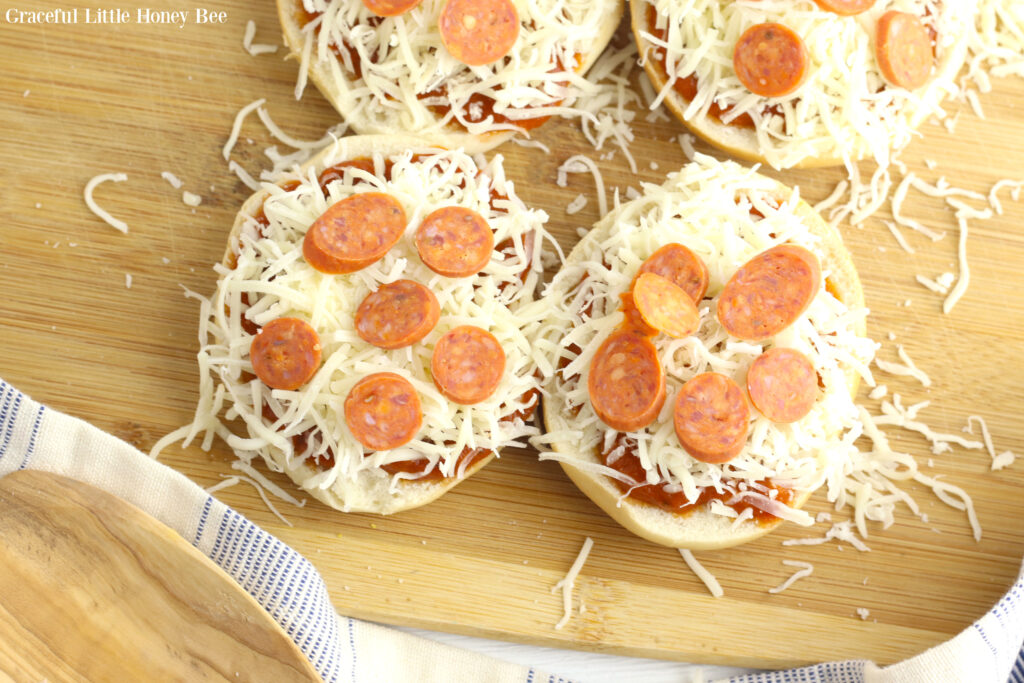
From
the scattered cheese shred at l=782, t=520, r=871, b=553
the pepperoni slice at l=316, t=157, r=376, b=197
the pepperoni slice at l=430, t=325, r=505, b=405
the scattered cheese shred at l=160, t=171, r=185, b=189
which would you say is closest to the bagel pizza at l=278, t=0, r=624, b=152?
the pepperoni slice at l=316, t=157, r=376, b=197

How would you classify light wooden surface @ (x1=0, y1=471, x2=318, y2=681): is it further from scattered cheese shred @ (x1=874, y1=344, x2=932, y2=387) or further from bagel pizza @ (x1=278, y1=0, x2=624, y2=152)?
scattered cheese shred @ (x1=874, y1=344, x2=932, y2=387)

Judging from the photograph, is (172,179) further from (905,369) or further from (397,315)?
(905,369)

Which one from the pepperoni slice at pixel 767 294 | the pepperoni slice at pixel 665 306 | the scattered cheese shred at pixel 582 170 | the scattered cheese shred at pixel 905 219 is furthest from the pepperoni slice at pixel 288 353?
the scattered cheese shred at pixel 905 219

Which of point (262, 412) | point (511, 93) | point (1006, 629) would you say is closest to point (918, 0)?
point (511, 93)

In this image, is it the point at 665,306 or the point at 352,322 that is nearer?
the point at 665,306

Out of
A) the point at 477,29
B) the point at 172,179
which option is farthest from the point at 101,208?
the point at 477,29

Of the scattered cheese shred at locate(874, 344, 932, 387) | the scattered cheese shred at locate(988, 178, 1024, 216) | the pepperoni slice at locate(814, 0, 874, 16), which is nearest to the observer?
the pepperoni slice at locate(814, 0, 874, 16)
